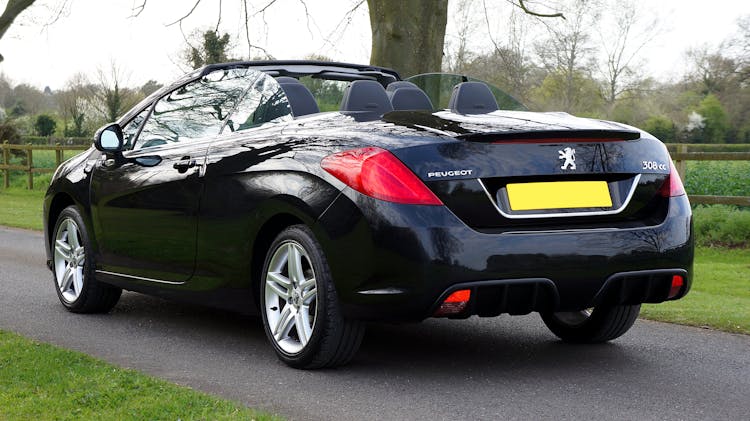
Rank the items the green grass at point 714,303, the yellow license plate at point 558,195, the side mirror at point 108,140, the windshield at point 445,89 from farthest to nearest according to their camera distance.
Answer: the green grass at point 714,303 → the side mirror at point 108,140 → the windshield at point 445,89 → the yellow license plate at point 558,195

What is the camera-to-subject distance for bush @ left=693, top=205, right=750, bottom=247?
1542 cm

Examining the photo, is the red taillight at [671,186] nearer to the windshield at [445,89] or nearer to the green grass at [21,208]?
the windshield at [445,89]

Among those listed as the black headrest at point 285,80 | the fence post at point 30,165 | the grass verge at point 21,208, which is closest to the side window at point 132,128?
the black headrest at point 285,80

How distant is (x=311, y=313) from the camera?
16.5ft

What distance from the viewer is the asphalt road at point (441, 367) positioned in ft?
14.4

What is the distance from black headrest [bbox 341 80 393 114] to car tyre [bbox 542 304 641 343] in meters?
1.45

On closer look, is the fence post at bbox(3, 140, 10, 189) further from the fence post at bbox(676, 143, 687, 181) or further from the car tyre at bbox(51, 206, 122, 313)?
the car tyre at bbox(51, 206, 122, 313)

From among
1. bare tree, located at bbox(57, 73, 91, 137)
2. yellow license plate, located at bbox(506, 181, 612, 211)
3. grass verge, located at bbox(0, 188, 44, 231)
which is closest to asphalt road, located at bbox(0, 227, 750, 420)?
yellow license plate, located at bbox(506, 181, 612, 211)

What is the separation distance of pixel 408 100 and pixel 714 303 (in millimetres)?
3771

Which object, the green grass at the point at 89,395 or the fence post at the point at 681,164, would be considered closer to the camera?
the green grass at the point at 89,395

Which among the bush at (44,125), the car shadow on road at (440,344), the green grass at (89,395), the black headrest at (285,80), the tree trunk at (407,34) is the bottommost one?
the bush at (44,125)

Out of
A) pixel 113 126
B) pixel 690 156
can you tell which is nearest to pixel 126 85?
pixel 690 156

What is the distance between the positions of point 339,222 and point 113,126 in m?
2.61

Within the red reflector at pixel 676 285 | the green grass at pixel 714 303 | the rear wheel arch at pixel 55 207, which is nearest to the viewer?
the red reflector at pixel 676 285
